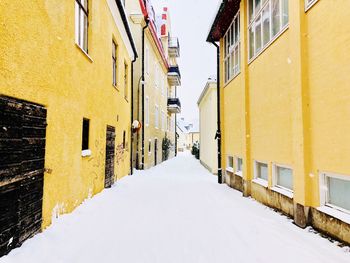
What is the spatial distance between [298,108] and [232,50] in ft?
21.2

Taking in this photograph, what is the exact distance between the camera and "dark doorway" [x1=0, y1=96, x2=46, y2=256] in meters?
3.46

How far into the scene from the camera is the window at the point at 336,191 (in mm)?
4189

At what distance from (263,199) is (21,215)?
5470 millimetres

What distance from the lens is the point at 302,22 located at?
5.23 m

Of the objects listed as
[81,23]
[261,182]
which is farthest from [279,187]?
[81,23]

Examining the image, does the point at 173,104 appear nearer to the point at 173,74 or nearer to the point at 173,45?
the point at 173,74

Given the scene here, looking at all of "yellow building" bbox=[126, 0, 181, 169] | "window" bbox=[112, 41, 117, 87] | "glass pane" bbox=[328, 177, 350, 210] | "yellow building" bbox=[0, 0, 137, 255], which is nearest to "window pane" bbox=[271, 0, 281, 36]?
"glass pane" bbox=[328, 177, 350, 210]

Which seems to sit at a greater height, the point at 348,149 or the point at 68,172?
the point at 348,149

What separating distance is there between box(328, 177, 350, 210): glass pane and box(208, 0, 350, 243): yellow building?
0.01 metres

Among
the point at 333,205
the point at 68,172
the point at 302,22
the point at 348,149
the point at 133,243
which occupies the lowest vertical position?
the point at 133,243

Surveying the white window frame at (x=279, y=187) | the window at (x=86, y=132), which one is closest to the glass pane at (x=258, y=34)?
the white window frame at (x=279, y=187)

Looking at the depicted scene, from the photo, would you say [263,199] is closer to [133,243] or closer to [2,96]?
[133,243]

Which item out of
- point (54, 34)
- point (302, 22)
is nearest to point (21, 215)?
point (54, 34)

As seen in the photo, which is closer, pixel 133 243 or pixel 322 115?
pixel 133 243
